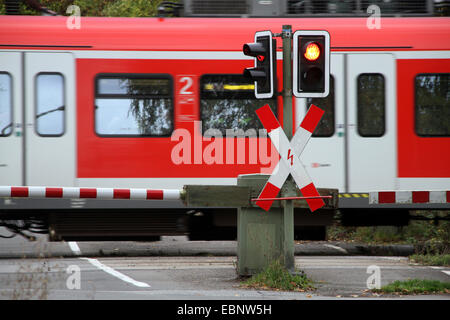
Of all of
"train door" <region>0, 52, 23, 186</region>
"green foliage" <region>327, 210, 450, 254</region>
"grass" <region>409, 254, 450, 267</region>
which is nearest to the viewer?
"grass" <region>409, 254, 450, 267</region>

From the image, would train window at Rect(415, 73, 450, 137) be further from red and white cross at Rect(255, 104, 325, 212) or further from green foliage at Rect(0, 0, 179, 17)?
green foliage at Rect(0, 0, 179, 17)

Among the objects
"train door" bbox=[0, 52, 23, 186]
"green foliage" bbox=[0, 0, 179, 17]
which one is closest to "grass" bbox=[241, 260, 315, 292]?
"train door" bbox=[0, 52, 23, 186]

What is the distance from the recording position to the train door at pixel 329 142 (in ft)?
43.0

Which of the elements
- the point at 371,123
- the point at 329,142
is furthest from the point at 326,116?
the point at 371,123

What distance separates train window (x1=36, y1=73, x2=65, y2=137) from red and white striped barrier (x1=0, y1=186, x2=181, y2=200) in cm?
282

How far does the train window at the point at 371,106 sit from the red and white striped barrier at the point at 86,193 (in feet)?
13.8

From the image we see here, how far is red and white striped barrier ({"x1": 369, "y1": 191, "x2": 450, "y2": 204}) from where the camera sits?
10.3 m

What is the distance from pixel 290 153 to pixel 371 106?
4.18 meters

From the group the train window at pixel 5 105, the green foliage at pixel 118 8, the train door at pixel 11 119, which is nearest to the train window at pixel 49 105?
the train door at pixel 11 119

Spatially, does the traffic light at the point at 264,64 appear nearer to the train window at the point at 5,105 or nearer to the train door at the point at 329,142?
the train door at the point at 329,142

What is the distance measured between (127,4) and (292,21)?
1000cm

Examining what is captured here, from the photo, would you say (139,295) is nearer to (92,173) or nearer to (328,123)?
(92,173)

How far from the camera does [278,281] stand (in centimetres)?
921

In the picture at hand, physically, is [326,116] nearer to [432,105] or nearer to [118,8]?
[432,105]
